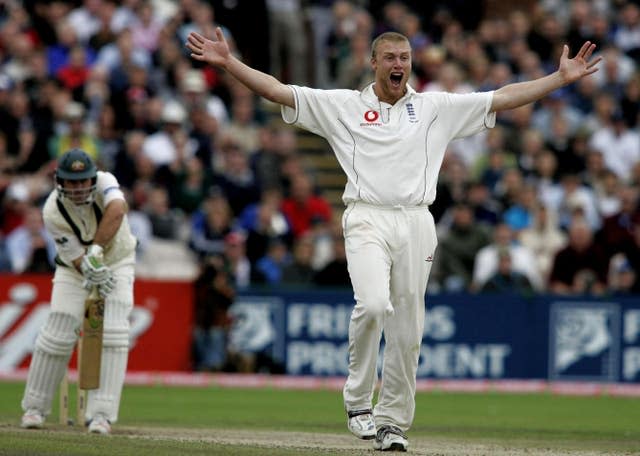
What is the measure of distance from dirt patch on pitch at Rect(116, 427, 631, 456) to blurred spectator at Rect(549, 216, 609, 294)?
8.52 metres

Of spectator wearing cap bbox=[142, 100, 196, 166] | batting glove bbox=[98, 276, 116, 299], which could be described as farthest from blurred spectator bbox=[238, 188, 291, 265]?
batting glove bbox=[98, 276, 116, 299]

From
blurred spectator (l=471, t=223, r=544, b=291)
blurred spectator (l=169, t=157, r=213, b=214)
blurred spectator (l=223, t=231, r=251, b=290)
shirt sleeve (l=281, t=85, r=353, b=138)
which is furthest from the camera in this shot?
blurred spectator (l=169, t=157, r=213, b=214)

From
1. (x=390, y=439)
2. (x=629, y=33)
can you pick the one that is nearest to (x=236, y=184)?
(x=629, y=33)

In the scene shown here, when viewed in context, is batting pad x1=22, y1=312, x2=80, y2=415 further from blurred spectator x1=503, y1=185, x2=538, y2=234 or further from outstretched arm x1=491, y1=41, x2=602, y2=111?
blurred spectator x1=503, y1=185, x2=538, y2=234

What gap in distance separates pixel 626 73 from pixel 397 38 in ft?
50.4

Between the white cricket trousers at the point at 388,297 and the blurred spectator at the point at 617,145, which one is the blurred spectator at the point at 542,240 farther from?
the white cricket trousers at the point at 388,297

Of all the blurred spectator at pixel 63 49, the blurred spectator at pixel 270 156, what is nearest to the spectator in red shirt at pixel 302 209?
the blurred spectator at pixel 270 156

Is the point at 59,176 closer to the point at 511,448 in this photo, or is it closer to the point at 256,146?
the point at 511,448

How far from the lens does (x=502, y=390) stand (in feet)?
63.6

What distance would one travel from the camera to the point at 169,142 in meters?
21.0

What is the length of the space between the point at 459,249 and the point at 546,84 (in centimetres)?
1006

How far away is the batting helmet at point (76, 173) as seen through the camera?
11.2 meters

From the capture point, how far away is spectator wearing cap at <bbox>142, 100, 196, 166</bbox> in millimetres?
20766

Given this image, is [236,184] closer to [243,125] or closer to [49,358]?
[243,125]
